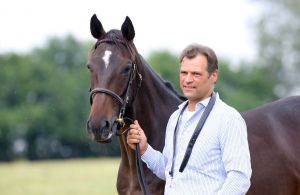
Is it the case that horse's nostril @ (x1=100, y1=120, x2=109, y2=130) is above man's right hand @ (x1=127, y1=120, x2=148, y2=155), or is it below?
above

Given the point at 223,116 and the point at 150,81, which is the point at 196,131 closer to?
the point at 223,116

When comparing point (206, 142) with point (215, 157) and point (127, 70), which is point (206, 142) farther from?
point (127, 70)

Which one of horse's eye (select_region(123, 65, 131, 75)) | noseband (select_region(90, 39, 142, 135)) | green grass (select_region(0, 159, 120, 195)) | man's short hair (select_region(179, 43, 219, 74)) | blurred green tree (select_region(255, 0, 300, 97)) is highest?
man's short hair (select_region(179, 43, 219, 74))

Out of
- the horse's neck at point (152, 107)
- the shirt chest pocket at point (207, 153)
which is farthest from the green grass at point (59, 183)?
the shirt chest pocket at point (207, 153)

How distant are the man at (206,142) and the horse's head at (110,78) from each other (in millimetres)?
770

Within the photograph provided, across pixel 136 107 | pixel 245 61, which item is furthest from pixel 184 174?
pixel 245 61

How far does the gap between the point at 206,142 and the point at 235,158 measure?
22cm

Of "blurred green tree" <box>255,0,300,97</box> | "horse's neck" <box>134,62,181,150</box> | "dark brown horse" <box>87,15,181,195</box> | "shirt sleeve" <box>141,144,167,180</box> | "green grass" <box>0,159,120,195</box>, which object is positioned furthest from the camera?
"blurred green tree" <box>255,0,300,97</box>

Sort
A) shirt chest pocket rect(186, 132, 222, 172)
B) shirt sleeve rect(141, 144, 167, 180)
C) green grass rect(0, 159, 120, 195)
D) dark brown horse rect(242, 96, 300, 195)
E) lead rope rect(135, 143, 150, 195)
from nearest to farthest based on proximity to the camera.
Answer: shirt chest pocket rect(186, 132, 222, 172) → shirt sleeve rect(141, 144, 167, 180) → lead rope rect(135, 143, 150, 195) → dark brown horse rect(242, 96, 300, 195) → green grass rect(0, 159, 120, 195)

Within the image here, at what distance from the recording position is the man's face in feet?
13.8

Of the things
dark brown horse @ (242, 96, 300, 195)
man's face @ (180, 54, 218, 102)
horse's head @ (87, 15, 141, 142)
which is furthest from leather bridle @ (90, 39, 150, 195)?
dark brown horse @ (242, 96, 300, 195)

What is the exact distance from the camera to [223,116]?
163 inches

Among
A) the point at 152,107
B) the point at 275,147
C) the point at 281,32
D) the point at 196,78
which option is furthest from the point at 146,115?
the point at 281,32

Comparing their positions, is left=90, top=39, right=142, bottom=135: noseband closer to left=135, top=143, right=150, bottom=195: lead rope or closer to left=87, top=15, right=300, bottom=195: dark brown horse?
left=87, top=15, right=300, bottom=195: dark brown horse
